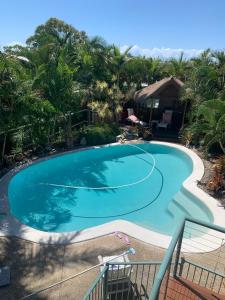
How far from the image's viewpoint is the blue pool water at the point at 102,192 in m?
10.2

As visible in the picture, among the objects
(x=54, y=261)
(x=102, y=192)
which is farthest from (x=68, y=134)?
(x=54, y=261)

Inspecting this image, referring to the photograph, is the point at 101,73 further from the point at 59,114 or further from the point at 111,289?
the point at 111,289

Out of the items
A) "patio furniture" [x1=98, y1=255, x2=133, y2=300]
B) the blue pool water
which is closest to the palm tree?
the blue pool water

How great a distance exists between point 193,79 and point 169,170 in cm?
553

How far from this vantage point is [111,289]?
5809 mm

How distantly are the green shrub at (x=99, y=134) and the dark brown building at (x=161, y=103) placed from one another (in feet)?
11.2

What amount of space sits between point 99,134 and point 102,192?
228 inches

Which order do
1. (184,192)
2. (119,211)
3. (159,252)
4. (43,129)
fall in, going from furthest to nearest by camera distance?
(43,129) → (184,192) → (119,211) → (159,252)

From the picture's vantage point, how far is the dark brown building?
18953 millimetres

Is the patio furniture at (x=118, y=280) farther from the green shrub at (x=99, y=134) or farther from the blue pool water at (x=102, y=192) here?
the green shrub at (x=99, y=134)

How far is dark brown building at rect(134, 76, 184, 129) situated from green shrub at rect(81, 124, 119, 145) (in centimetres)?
343

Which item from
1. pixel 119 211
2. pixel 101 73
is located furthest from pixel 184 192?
pixel 101 73

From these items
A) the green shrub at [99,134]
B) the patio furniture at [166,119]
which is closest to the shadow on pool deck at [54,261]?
the green shrub at [99,134]

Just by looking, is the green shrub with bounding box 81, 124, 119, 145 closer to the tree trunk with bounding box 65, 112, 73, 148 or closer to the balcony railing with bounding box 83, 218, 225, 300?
the tree trunk with bounding box 65, 112, 73, 148
